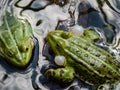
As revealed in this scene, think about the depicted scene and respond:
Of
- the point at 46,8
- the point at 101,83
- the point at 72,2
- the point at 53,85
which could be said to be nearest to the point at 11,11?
the point at 46,8

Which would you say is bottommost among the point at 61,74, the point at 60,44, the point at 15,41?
the point at 61,74

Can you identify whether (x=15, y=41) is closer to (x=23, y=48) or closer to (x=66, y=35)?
(x=23, y=48)

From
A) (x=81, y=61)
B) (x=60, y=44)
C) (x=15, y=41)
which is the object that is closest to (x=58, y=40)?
(x=60, y=44)

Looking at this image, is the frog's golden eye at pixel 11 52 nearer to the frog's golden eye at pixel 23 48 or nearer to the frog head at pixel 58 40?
the frog's golden eye at pixel 23 48

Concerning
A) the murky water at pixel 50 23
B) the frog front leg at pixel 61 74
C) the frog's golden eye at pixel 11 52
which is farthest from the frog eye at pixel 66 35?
the frog's golden eye at pixel 11 52

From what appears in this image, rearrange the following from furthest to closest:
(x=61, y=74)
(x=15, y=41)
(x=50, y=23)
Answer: (x=50, y=23), (x=15, y=41), (x=61, y=74)

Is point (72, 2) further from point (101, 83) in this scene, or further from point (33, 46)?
point (101, 83)
